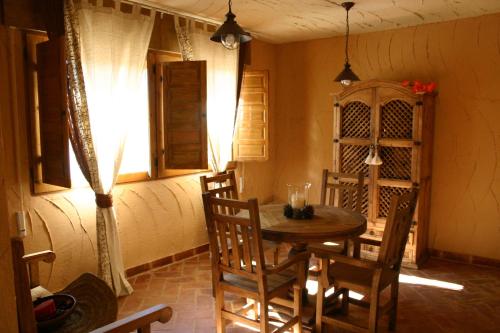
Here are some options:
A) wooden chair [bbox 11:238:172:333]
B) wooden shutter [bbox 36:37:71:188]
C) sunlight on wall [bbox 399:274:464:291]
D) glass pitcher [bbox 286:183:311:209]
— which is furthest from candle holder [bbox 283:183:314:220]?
wooden shutter [bbox 36:37:71:188]

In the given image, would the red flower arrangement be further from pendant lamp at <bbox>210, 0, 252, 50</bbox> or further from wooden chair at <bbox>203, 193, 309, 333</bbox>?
wooden chair at <bbox>203, 193, 309, 333</bbox>

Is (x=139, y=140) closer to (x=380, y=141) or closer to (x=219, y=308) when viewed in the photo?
(x=219, y=308)

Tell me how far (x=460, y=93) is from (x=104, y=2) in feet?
11.6

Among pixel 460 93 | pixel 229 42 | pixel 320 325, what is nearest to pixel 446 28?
pixel 460 93

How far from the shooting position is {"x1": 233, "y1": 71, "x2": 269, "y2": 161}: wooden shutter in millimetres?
4871

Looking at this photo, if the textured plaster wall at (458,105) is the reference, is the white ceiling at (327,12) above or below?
above

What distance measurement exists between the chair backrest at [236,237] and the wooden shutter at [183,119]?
1.27m

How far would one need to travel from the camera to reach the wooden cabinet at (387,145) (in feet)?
13.3

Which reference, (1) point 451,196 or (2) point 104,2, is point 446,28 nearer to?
(1) point 451,196

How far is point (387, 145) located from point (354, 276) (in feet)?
6.16

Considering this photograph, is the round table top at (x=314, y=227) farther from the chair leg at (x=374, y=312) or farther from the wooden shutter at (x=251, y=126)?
the wooden shutter at (x=251, y=126)

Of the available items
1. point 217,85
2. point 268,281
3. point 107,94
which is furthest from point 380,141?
point 107,94

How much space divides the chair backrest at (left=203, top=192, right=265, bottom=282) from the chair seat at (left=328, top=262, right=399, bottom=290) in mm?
576

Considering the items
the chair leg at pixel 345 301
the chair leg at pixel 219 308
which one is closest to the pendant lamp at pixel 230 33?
the chair leg at pixel 219 308
